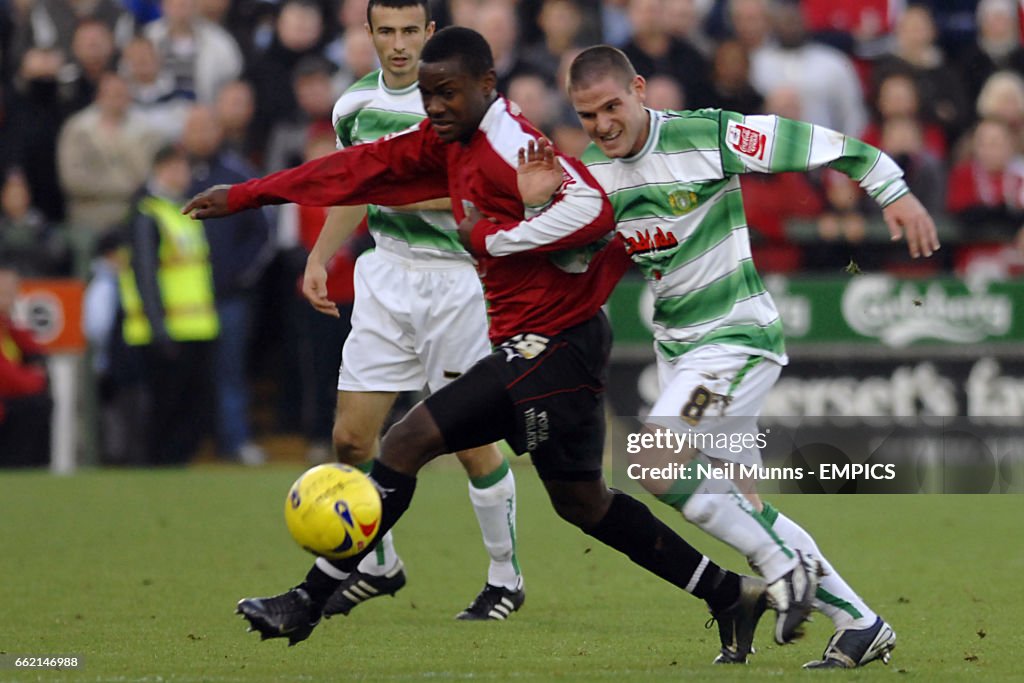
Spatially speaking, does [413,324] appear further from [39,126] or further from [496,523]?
[39,126]

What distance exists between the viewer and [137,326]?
567 inches

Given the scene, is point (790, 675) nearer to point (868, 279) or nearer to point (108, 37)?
point (868, 279)

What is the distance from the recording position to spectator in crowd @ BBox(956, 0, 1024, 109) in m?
15.7

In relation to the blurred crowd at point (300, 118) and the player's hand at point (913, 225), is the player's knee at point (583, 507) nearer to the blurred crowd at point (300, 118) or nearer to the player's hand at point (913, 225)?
the player's hand at point (913, 225)

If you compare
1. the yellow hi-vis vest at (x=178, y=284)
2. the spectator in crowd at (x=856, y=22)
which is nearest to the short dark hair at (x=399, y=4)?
the yellow hi-vis vest at (x=178, y=284)

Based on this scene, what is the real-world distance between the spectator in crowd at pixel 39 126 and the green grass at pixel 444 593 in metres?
2.92

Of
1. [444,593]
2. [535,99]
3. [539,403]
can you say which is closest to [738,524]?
[539,403]

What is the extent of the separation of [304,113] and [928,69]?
5383 mm

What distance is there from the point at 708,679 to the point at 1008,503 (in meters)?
7.35

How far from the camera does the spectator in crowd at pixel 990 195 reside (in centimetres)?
1448

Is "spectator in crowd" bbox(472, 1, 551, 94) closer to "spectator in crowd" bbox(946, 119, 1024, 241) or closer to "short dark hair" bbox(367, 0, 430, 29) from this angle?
"spectator in crowd" bbox(946, 119, 1024, 241)

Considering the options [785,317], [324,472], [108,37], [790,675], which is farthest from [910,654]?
[108,37]

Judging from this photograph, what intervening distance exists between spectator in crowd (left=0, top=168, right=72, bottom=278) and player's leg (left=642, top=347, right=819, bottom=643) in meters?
9.52

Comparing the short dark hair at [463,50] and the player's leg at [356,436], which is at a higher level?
the short dark hair at [463,50]
